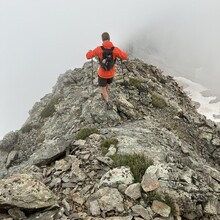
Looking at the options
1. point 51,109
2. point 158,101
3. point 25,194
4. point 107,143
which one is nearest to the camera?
point 25,194

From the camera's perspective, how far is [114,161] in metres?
12.9

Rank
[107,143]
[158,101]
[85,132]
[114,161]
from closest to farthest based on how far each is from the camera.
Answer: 1. [114,161]
2. [107,143]
3. [85,132]
4. [158,101]

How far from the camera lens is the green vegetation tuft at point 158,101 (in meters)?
21.7

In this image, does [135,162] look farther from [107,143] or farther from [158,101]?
[158,101]

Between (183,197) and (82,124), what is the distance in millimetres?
8424

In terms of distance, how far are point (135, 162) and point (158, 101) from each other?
33.0 feet

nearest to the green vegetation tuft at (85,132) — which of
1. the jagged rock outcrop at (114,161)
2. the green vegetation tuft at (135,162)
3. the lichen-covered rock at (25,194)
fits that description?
the jagged rock outcrop at (114,161)

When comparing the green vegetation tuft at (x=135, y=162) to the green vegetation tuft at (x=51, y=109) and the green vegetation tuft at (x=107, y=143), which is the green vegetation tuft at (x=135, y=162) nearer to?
the green vegetation tuft at (x=107, y=143)

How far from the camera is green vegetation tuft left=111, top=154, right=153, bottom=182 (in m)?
11.8

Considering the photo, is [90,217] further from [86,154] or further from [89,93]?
[89,93]

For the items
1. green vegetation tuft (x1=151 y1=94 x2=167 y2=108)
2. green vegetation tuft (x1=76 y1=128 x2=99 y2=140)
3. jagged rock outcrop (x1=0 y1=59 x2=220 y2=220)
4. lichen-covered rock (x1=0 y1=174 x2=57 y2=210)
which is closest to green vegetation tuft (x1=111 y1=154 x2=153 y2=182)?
jagged rock outcrop (x1=0 y1=59 x2=220 y2=220)

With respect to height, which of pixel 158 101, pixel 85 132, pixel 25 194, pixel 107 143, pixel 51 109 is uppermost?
pixel 158 101

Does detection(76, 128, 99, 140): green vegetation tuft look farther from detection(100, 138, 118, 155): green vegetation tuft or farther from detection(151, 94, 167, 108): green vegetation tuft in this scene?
detection(151, 94, 167, 108): green vegetation tuft

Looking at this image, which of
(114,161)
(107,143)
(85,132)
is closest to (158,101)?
(85,132)
